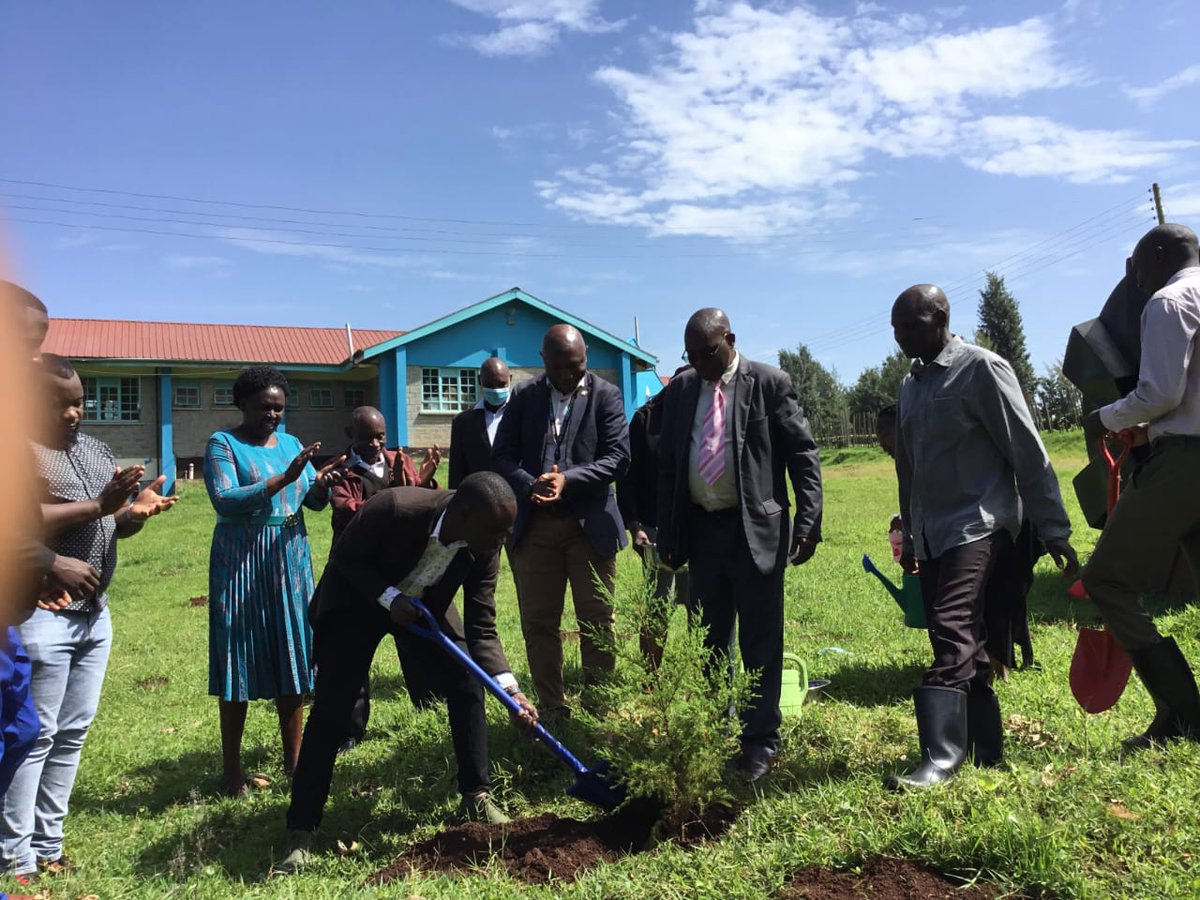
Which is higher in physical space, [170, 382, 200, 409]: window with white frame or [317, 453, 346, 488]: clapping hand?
[170, 382, 200, 409]: window with white frame

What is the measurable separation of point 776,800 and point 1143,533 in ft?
6.09

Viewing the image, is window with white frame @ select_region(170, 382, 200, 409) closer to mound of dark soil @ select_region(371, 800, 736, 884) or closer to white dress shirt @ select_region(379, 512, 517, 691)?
white dress shirt @ select_region(379, 512, 517, 691)

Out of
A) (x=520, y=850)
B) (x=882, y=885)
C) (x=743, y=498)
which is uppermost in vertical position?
(x=743, y=498)

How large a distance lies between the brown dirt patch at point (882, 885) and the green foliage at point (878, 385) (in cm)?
4918

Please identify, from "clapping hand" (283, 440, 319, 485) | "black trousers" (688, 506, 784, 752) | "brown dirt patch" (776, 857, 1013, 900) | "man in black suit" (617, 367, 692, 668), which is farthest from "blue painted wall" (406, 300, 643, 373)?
"brown dirt patch" (776, 857, 1013, 900)

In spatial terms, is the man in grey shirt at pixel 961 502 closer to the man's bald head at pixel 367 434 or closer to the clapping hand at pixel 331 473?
the clapping hand at pixel 331 473

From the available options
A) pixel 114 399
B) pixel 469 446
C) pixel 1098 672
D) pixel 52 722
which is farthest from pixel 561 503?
pixel 114 399

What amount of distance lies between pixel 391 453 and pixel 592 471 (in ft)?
5.54

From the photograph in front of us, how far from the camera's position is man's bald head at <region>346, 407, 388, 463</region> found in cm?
561

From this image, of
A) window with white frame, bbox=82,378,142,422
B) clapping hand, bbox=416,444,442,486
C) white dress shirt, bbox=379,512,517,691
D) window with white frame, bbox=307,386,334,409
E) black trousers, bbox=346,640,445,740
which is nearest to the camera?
white dress shirt, bbox=379,512,517,691

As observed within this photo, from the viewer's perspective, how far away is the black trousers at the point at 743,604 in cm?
414

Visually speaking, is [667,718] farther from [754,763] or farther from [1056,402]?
[1056,402]

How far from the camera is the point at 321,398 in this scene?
27.7 metres

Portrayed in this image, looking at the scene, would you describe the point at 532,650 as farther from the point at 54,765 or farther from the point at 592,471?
the point at 54,765
